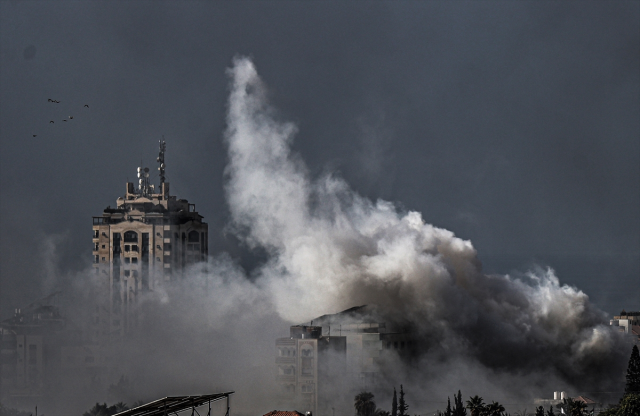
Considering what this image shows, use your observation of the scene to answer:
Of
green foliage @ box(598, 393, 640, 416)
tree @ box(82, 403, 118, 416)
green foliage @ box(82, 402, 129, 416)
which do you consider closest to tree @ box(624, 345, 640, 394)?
green foliage @ box(598, 393, 640, 416)

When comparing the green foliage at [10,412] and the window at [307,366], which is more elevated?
the window at [307,366]

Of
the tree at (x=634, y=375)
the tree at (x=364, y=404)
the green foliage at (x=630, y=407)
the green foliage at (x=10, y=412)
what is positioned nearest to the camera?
the green foliage at (x=630, y=407)

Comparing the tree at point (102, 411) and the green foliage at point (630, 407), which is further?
the tree at point (102, 411)

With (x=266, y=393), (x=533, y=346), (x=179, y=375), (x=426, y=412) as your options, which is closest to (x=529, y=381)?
(x=533, y=346)

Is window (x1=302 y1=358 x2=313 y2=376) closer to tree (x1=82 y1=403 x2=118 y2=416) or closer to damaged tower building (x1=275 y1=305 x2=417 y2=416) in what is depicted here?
damaged tower building (x1=275 y1=305 x2=417 y2=416)

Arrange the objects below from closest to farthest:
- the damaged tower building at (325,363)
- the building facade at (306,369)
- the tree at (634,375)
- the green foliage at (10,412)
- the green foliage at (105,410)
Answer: the tree at (634,375)
the green foliage at (105,410)
the building facade at (306,369)
the damaged tower building at (325,363)
the green foliage at (10,412)

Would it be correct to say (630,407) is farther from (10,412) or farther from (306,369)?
(10,412)

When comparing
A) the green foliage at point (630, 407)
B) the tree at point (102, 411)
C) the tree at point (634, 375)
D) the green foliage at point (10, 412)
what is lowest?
the green foliage at point (10, 412)

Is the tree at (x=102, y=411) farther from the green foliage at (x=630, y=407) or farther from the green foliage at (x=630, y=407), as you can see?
the green foliage at (x=630, y=407)

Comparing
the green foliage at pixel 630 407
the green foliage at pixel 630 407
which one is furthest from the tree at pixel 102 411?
the green foliage at pixel 630 407

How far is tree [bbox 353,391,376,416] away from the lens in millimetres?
160663

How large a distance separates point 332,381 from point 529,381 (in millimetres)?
33345

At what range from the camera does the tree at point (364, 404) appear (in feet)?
527

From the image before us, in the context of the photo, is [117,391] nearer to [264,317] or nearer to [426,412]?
[264,317]
